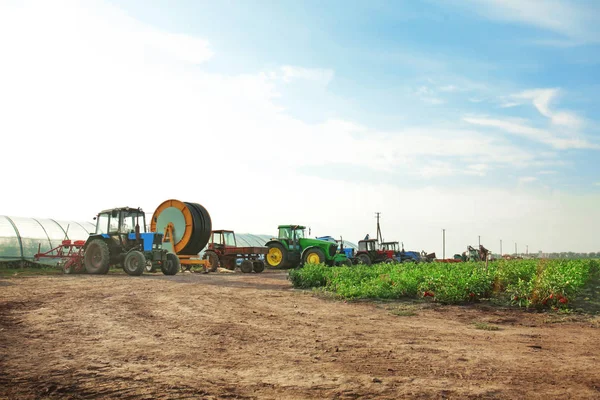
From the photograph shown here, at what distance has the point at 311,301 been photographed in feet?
40.3

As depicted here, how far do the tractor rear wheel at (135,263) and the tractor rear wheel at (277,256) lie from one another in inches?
375

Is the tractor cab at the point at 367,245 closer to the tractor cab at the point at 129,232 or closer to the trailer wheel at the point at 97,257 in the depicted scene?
the tractor cab at the point at 129,232

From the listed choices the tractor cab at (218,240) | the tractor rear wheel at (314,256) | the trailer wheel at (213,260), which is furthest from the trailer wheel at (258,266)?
the tractor rear wheel at (314,256)

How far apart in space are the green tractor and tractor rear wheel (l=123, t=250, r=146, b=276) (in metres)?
9.36

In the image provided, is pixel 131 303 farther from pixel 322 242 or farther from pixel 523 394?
pixel 322 242

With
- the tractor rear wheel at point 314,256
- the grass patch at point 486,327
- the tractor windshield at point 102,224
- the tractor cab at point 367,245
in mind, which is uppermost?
the tractor windshield at point 102,224

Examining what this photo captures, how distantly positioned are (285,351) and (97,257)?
1725 cm

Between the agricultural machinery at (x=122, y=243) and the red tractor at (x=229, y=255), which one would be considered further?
the red tractor at (x=229, y=255)

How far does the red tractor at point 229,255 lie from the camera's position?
88.7 ft

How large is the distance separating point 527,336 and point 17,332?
26.8ft

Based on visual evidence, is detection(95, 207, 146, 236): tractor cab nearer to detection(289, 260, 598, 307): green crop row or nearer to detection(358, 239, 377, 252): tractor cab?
detection(289, 260, 598, 307): green crop row

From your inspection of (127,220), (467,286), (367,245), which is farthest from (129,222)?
(367,245)

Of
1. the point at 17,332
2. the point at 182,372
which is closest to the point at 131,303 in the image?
the point at 17,332

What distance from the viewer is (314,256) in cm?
2711
